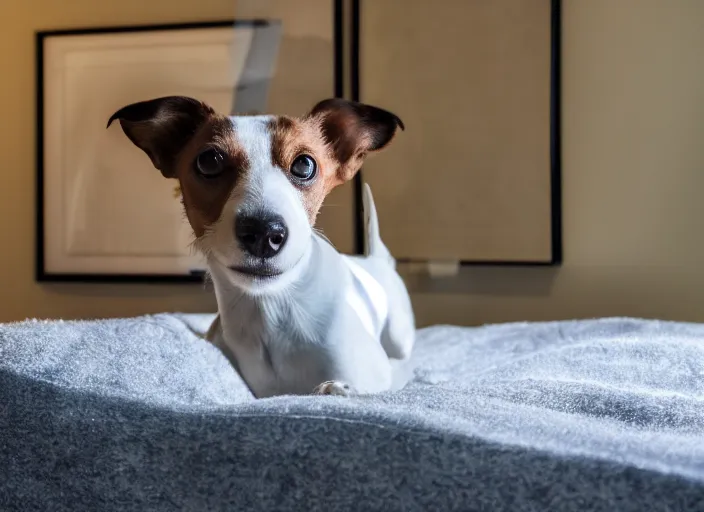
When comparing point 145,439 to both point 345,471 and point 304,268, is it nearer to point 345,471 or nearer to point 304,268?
point 345,471

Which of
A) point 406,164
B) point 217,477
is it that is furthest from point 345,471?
point 406,164

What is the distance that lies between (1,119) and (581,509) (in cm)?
155

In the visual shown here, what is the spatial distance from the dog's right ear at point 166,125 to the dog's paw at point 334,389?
0.29 m

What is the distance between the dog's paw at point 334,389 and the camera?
0.61 meters

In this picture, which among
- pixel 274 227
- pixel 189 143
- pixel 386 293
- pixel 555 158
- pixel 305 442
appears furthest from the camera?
pixel 555 158

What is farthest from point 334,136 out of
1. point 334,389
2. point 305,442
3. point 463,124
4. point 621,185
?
point 621,185

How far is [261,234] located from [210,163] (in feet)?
0.36

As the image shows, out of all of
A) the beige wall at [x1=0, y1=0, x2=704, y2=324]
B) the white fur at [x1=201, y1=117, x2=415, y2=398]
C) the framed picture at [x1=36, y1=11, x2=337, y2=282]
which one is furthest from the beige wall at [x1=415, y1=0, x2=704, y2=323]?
the white fur at [x1=201, y1=117, x2=415, y2=398]

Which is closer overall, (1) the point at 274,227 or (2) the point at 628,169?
(1) the point at 274,227

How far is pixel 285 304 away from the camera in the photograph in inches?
27.3

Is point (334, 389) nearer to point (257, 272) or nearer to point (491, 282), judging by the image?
point (257, 272)

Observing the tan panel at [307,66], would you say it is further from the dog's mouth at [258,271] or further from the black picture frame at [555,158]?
the dog's mouth at [258,271]

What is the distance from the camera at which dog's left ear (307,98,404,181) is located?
2.35 feet

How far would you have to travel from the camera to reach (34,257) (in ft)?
4.86
